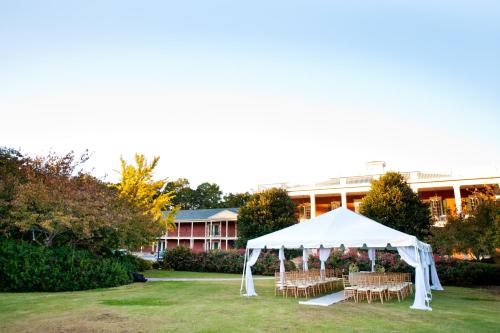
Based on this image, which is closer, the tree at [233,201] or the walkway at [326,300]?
the walkway at [326,300]

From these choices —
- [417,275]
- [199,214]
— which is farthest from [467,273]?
[199,214]

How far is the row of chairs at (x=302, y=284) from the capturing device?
45.1 feet

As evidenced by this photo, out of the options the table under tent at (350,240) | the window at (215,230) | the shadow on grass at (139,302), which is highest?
the window at (215,230)

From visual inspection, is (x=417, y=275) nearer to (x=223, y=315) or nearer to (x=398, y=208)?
(x=223, y=315)

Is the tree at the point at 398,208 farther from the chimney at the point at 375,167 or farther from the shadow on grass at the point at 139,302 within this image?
the shadow on grass at the point at 139,302

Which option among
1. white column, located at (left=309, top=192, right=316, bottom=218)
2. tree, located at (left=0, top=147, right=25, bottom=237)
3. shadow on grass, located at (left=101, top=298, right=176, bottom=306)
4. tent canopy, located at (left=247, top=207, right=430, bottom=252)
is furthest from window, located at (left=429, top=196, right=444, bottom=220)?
tree, located at (left=0, top=147, right=25, bottom=237)

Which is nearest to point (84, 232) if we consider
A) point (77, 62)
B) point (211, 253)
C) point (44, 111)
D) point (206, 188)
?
point (44, 111)

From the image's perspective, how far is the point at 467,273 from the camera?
19.5 meters

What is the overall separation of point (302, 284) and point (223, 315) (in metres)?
4.77

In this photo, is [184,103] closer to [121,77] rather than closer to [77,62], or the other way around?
[121,77]

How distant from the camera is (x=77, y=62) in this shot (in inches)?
625

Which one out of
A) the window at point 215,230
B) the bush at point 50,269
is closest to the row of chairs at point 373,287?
the bush at point 50,269

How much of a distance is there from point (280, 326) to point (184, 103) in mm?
13572

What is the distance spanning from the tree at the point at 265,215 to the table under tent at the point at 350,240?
54.0ft
